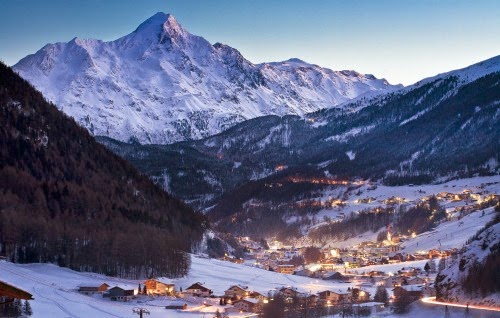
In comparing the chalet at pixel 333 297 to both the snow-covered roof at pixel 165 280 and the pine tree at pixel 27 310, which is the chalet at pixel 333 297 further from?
the pine tree at pixel 27 310

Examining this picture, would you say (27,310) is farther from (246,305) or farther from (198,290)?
(198,290)

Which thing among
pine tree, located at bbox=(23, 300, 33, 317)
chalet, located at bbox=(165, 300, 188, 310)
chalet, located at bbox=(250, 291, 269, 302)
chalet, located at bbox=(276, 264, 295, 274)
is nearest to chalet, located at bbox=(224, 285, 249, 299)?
chalet, located at bbox=(250, 291, 269, 302)

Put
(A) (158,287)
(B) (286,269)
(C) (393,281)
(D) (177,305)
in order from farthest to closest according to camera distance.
Answer: 1. (B) (286,269)
2. (C) (393,281)
3. (A) (158,287)
4. (D) (177,305)

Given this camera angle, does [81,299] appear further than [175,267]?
No

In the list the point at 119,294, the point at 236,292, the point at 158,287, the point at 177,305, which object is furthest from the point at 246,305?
the point at 158,287

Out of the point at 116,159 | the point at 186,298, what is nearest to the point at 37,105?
the point at 116,159

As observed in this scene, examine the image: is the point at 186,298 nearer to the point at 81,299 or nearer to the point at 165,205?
the point at 81,299
